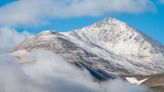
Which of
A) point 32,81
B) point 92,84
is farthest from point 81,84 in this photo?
point 32,81

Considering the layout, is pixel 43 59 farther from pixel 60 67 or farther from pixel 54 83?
pixel 54 83

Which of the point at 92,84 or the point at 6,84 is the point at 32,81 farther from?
the point at 92,84

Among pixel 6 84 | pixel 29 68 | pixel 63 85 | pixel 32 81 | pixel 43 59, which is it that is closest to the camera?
pixel 6 84

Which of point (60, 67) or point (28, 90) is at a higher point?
point (60, 67)

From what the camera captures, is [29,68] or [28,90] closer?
[28,90]

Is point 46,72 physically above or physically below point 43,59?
below

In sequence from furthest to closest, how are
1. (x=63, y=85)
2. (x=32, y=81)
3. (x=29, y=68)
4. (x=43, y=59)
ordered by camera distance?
(x=43, y=59), (x=29, y=68), (x=63, y=85), (x=32, y=81)

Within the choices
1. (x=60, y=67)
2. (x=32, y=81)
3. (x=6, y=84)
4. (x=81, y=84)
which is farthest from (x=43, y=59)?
(x=6, y=84)

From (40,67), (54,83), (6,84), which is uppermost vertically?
Answer: (40,67)

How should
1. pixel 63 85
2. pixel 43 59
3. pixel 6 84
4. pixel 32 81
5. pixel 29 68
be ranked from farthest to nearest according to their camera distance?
1. pixel 43 59
2. pixel 29 68
3. pixel 63 85
4. pixel 32 81
5. pixel 6 84
